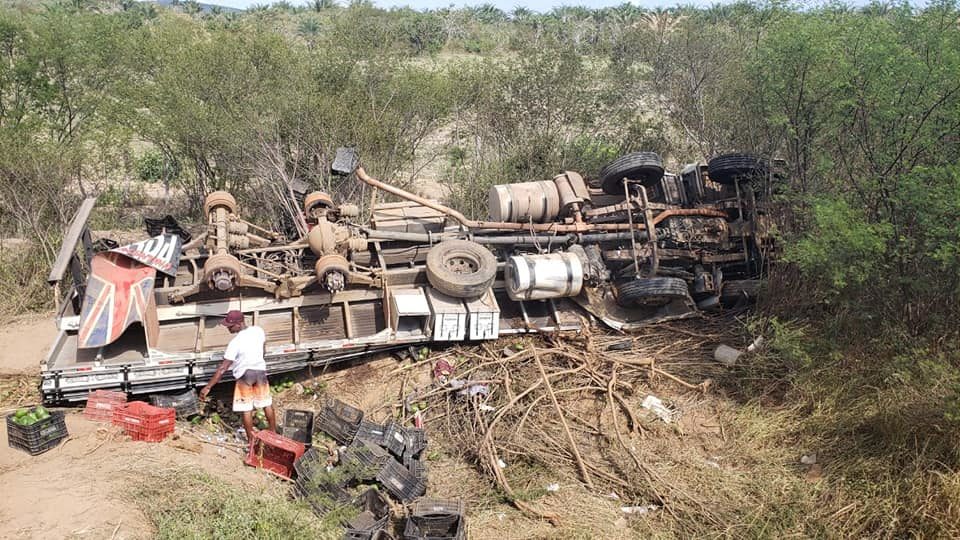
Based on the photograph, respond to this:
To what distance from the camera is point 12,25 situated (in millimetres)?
14344

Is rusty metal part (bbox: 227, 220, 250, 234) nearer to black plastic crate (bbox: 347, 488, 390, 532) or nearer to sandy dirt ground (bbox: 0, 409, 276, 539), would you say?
sandy dirt ground (bbox: 0, 409, 276, 539)

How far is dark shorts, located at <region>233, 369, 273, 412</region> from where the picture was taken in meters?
6.56

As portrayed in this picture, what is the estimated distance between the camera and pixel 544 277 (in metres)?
8.70

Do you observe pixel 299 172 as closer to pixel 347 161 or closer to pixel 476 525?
pixel 347 161

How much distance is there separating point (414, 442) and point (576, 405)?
6.12 ft

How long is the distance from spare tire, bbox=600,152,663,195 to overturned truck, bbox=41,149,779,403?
29 millimetres

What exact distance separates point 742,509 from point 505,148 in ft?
33.8

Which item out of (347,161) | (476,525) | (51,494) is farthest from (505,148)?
(51,494)

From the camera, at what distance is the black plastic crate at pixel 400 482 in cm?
626

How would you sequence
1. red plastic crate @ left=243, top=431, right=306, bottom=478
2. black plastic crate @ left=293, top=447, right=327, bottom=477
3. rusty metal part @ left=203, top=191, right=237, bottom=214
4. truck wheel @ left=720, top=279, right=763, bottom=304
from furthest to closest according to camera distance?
rusty metal part @ left=203, top=191, right=237, bottom=214 → truck wheel @ left=720, top=279, right=763, bottom=304 → red plastic crate @ left=243, top=431, right=306, bottom=478 → black plastic crate @ left=293, top=447, right=327, bottom=477

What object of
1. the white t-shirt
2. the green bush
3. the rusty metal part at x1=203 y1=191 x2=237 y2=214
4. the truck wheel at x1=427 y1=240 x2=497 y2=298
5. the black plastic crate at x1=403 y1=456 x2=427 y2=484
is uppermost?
the green bush

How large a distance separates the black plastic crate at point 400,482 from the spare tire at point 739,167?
6.13 m

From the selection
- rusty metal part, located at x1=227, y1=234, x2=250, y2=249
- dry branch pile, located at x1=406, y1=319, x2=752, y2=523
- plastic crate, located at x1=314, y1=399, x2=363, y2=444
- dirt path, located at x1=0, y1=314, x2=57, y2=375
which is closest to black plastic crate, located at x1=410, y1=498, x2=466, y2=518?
dry branch pile, located at x1=406, y1=319, x2=752, y2=523

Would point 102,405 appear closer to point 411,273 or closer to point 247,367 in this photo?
point 247,367
